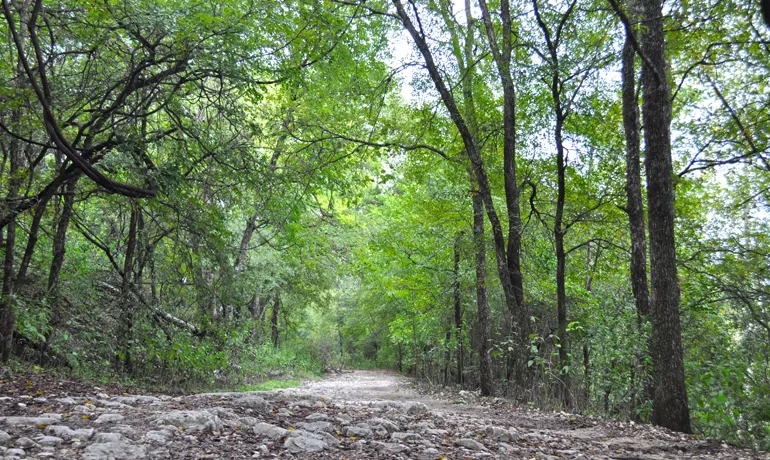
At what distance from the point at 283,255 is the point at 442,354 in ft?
25.0

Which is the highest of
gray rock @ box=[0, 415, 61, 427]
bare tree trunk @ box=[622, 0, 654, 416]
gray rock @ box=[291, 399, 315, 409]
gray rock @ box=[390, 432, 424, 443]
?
bare tree trunk @ box=[622, 0, 654, 416]

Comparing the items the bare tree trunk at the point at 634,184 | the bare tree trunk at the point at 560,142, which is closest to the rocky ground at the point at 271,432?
the bare tree trunk at the point at 560,142

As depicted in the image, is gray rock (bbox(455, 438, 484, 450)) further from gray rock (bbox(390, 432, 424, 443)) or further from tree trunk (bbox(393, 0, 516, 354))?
tree trunk (bbox(393, 0, 516, 354))

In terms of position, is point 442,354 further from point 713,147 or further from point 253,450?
point 253,450

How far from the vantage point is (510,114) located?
30.4 feet

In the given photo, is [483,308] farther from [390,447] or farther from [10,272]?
[10,272]

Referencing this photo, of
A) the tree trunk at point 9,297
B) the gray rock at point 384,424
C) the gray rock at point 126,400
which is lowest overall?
the gray rock at point 384,424

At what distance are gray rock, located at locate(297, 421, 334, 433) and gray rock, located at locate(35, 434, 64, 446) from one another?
188cm

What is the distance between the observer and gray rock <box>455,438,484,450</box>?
4.20 m

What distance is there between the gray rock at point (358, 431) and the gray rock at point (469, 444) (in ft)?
2.70

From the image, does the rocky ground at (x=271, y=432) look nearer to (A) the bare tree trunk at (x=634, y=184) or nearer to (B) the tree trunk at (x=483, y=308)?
(A) the bare tree trunk at (x=634, y=184)

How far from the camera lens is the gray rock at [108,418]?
365 centimetres

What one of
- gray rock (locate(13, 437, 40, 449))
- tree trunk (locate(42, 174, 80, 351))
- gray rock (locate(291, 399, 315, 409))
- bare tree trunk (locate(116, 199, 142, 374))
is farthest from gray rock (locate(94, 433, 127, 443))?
bare tree trunk (locate(116, 199, 142, 374))

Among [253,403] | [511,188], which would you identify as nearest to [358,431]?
[253,403]
